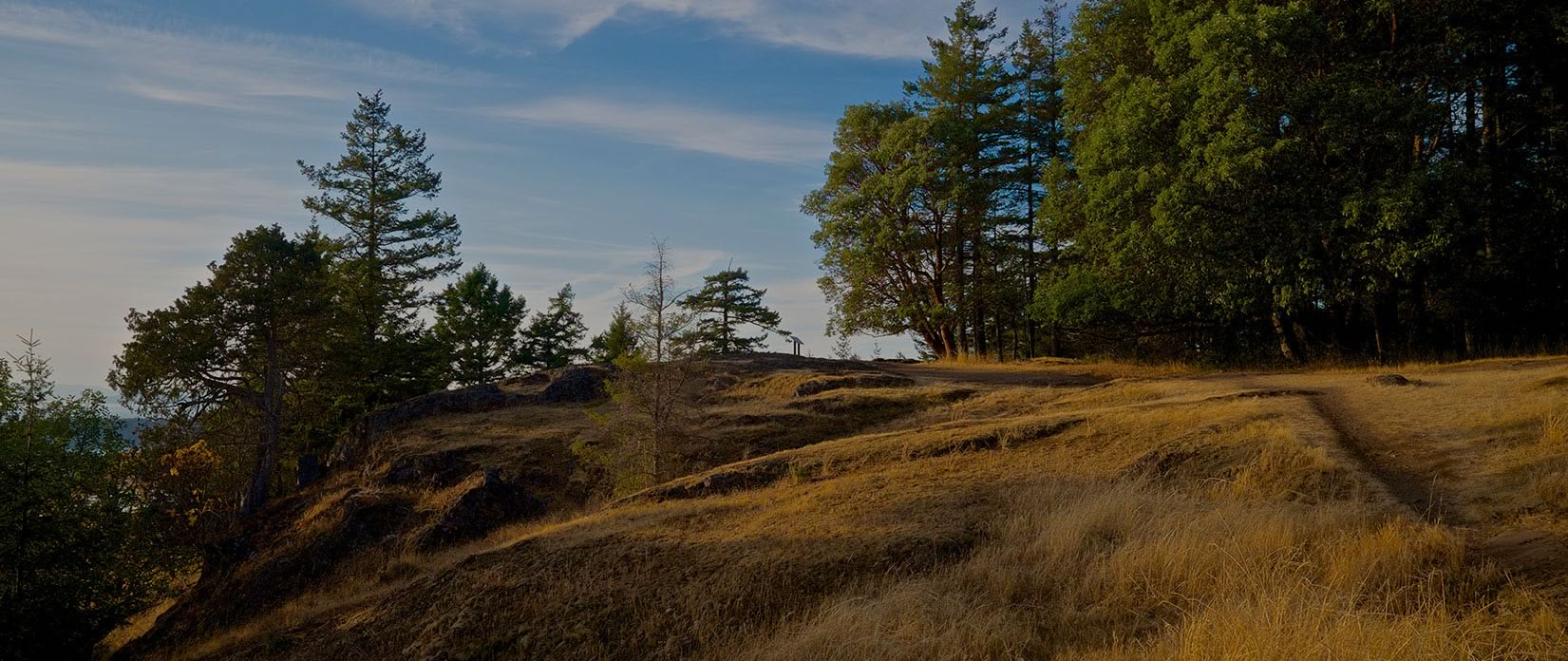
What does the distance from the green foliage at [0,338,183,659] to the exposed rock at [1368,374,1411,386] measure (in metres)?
28.4

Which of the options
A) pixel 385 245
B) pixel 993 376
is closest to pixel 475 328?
pixel 385 245

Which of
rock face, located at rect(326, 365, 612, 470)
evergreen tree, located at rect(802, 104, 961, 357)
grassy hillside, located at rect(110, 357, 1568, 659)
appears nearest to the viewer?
grassy hillside, located at rect(110, 357, 1568, 659)

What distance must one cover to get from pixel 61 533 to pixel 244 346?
1028 cm

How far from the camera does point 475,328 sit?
4088 centimetres

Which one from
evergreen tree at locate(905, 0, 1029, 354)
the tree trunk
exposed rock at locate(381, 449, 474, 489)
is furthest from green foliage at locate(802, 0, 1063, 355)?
exposed rock at locate(381, 449, 474, 489)

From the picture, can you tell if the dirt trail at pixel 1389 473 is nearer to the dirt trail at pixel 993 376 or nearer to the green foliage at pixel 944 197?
the dirt trail at pixel 993 376

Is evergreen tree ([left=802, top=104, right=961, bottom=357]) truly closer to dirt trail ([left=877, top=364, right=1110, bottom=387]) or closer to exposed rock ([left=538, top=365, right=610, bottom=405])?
dirt trail ([left=877, top=364, right=1110, bottom=387])

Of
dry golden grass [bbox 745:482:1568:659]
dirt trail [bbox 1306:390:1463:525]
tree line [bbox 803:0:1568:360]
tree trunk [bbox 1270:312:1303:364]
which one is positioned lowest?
dry golden grass [bbox 745:482:1568:659]

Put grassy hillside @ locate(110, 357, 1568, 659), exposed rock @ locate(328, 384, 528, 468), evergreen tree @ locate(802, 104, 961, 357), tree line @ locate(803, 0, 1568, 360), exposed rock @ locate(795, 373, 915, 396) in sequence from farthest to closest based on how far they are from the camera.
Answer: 1. evergreen tree @ locate(802, 104, 961, 357)
2. exposed rock @ locate(328, 384, 528, 468)
3. exposed rock @ locate(795, 373, 915, 396)
4. tree line @ locate(803, 0, 1568, 360)
5. grassy hillside @ locate(110, 357, 1568, 659)

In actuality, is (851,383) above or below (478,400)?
above

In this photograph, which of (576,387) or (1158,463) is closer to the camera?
(1158,463)

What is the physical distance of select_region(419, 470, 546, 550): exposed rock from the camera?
17.7m

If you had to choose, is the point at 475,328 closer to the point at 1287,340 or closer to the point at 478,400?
the point at 478,400

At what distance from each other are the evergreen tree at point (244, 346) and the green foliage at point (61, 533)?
3037mm
